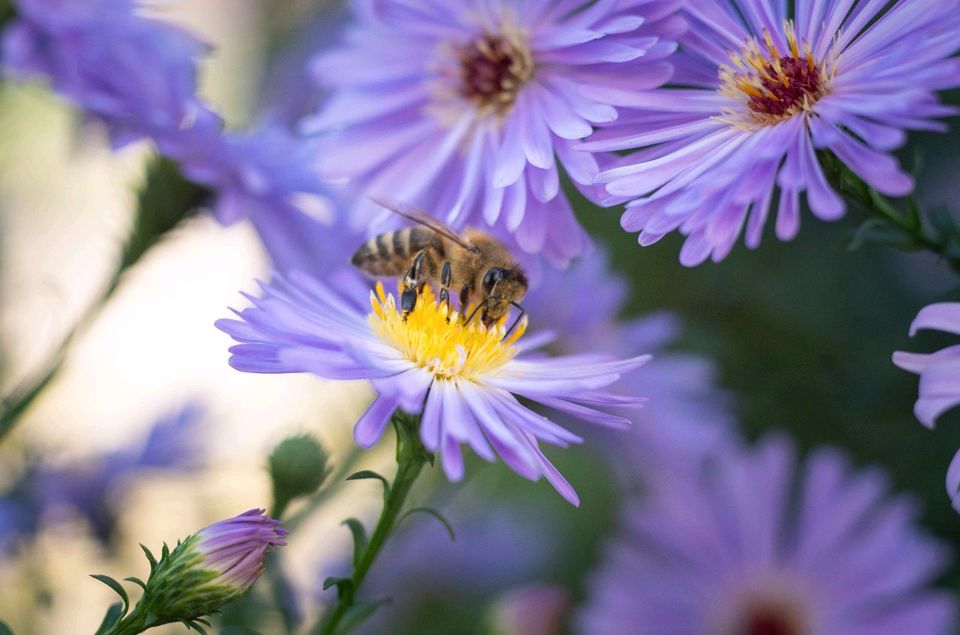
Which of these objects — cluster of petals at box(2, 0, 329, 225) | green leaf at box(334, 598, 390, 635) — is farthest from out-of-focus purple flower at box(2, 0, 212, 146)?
green leaf at box(334, 598, 390, 635)

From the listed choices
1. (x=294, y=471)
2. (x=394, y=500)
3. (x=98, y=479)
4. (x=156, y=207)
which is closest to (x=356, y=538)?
(x=394, y=500)

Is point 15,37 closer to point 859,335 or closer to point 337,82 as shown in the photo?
point 337,82

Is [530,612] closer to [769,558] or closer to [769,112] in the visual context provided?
[769,558]

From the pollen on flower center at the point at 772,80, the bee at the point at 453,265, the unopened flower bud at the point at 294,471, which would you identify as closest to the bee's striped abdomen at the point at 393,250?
the bee at the point at 453,265

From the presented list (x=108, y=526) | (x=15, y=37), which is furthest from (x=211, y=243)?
(x=15, y=37)

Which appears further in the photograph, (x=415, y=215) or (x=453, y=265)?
(x=453, y=265)

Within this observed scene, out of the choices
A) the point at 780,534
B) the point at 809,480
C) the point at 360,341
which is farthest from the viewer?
the point at 780,534
